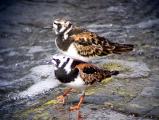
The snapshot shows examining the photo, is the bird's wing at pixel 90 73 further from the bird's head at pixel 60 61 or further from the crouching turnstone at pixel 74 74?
the bird's head at pixel 60 61

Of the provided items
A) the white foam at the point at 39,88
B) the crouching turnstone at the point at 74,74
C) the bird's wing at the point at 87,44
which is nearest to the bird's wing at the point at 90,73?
the crouching turnstone at the point at 74,74

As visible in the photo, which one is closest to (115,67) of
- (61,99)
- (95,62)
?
(95,62)

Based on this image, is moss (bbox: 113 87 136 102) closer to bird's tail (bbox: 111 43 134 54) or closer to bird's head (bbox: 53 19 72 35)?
bird's tail (bbox: 111 43 134 54)

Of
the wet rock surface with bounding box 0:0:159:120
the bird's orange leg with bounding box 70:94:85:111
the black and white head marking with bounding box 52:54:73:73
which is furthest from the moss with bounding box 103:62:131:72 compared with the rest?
the black and white head marking with bounding box 52:54:73:73

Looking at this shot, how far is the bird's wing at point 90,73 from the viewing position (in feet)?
21.2

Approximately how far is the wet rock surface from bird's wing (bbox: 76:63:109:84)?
411 mm

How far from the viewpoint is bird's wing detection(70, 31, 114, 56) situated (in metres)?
7.29

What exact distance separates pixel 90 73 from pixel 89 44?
36.9 inches

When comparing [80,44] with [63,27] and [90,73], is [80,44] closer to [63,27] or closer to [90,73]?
[63,27]

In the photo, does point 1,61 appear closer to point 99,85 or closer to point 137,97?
point 99,85

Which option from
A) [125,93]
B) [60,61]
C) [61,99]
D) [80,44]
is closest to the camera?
[60,61]

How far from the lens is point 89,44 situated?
7.45m

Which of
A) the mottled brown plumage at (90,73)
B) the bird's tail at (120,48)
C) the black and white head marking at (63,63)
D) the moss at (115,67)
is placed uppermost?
the bird's tail at (120,48)

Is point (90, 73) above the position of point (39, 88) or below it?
above
